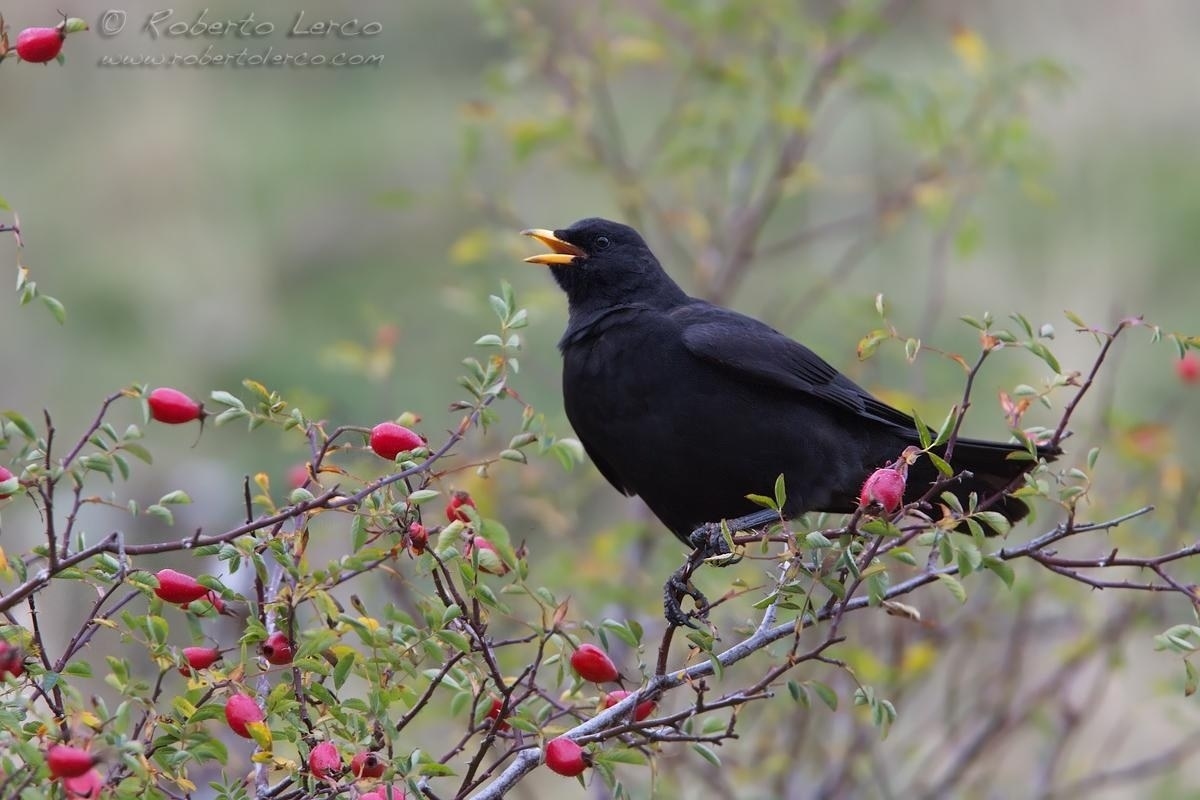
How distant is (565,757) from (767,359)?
211cm

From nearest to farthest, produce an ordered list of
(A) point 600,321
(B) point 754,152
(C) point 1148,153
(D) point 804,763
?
(A) point 600,321
(D) point 804,763
(B) point 754,152
(C) point 1148,153

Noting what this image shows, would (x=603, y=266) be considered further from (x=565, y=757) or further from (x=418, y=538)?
(x=565, y=757)

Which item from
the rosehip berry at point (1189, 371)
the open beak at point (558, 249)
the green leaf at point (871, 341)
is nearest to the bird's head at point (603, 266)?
the open beak at point (558, 249)

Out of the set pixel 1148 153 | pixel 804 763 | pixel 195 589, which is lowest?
pixel 804 763

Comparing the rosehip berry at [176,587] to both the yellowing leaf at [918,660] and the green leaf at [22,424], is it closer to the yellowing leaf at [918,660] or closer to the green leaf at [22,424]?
the green leaf at [22,424]

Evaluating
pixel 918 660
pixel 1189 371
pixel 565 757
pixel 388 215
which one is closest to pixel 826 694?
pixel 565 757

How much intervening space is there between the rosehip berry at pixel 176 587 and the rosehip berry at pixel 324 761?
0.36m

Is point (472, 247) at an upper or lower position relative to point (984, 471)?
lower

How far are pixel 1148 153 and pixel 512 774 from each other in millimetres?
13691

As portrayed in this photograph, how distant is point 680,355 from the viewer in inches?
172

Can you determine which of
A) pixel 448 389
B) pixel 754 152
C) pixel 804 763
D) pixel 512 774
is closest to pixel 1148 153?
pixel 448 389

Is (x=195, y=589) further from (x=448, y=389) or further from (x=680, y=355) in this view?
(x=448, y=389)

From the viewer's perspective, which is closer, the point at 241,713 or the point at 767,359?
the point at 241,713

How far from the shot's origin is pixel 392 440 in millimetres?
2652
